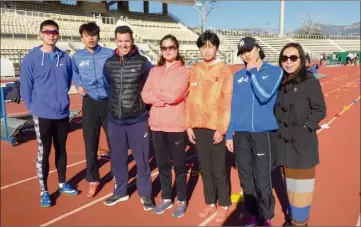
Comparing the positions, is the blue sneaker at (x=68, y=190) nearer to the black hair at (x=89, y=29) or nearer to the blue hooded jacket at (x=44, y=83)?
the blue hooded jacket at (x=44, y=83)

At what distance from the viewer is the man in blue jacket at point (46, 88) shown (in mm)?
3545

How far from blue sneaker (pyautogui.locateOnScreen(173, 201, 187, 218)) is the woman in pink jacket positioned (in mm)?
413

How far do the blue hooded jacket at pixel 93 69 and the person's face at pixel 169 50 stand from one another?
2.55ft

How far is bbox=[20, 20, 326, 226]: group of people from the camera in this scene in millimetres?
2779

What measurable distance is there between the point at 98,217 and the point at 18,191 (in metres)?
1.39

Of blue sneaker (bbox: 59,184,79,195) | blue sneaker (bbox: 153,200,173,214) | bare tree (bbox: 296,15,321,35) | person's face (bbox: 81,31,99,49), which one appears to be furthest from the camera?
bare tree (bbox: 296,15,321,35)

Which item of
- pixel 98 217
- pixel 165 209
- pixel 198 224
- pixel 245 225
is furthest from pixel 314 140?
pixel 98 217

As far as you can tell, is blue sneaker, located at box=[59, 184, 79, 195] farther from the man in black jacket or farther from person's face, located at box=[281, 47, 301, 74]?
person's face, located at box=[281, 47, 301, 74]

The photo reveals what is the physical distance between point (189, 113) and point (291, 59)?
1.11 m

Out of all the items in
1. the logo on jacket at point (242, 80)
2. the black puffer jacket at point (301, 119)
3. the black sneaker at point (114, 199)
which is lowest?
the black sneaker at point (114, 199)

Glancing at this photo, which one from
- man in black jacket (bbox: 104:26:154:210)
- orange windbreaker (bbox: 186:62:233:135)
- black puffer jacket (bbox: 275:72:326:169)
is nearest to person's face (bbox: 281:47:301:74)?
black puffer jacket (bbox: 275:72:326:169)

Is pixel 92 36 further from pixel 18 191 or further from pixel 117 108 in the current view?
pixel 18 191

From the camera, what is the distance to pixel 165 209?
3.72 m

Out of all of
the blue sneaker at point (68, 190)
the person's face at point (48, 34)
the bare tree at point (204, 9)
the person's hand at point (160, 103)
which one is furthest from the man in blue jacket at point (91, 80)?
the bare tree at point (204, 9)
